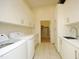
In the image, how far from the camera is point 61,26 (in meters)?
4.94

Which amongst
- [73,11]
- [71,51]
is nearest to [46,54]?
[73,11]

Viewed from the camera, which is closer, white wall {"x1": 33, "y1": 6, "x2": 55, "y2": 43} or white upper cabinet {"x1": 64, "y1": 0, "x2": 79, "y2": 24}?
white upper cabinet {"x1": 64, "y1": 0, "x2": 79, "y2": 24}

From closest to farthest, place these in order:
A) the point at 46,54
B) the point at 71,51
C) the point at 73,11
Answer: the point at 71,51
the point at 73,11
the point at 46,54

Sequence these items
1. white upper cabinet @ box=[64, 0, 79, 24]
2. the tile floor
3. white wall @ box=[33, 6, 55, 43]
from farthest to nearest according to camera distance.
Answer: white wall @ box=[33, 6, 55, 43] < the tile floor < white upper cabinet @ box=[64, 0, 79, 24]

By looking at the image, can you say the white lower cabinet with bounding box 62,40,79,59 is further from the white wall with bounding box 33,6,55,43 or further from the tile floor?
the white wall with bounding box 33,6,55,43

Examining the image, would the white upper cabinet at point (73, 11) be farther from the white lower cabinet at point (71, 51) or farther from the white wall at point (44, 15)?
the white wall at point (44, 15)

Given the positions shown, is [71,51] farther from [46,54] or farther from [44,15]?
[44,15]

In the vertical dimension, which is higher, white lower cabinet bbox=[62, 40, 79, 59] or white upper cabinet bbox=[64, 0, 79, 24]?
white upper cabinet bbox=[64, 0, 79, 24]

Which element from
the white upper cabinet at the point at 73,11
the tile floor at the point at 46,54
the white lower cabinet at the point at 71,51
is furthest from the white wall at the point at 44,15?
the white lower cabinet at the point at 71,51

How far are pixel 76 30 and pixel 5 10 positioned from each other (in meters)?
2.52

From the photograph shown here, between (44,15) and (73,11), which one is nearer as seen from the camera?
(73,11)

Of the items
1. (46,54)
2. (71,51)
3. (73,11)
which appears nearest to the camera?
(71,51)

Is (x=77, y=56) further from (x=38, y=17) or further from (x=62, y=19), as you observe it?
(x=38, y=17)

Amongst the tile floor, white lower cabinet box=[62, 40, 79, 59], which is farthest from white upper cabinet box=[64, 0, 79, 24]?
the tile floor
